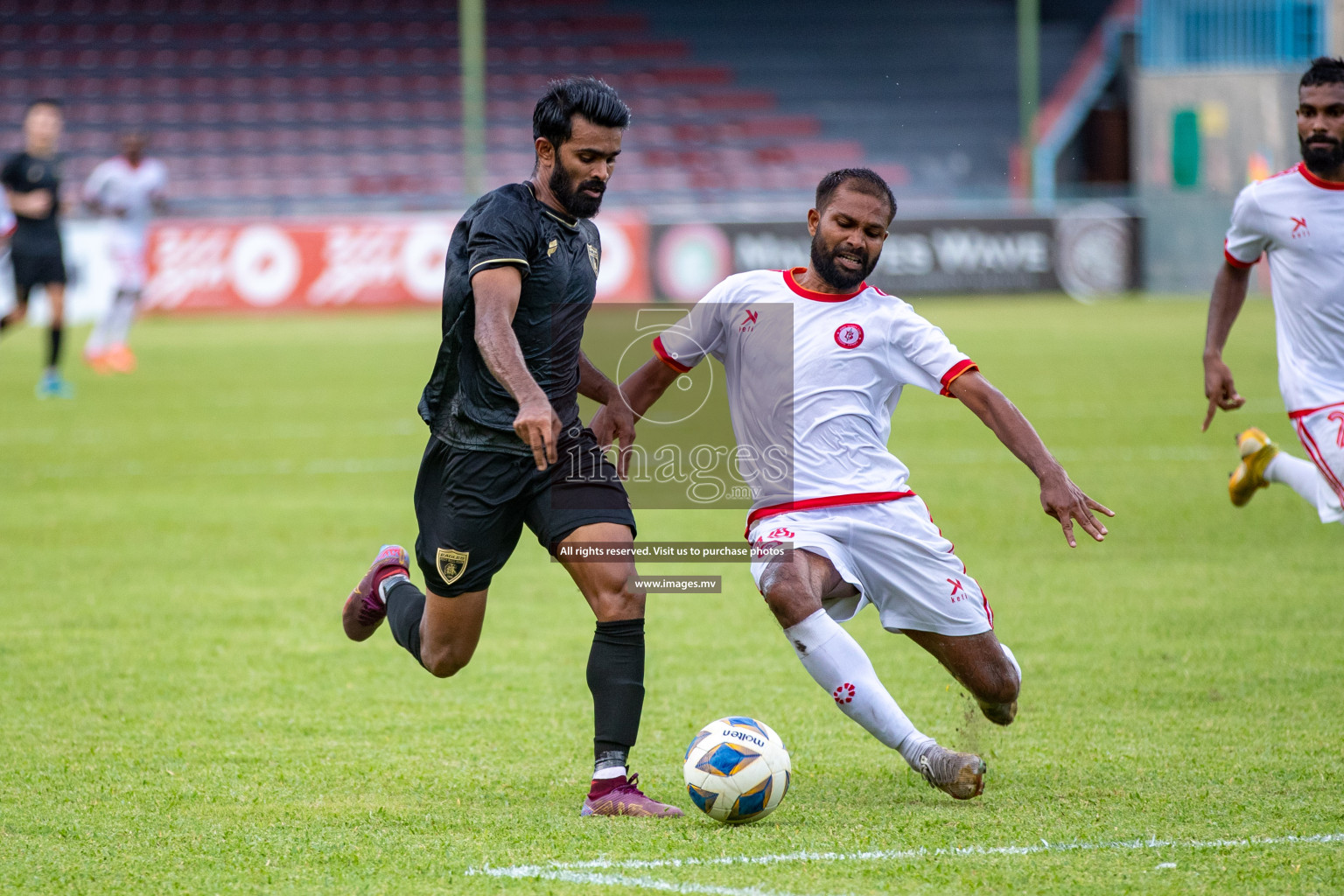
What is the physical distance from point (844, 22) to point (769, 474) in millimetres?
31869

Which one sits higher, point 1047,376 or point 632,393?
point 632,393

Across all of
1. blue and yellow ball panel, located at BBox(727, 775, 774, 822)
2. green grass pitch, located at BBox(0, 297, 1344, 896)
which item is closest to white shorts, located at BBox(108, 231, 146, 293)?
green grass pitch, located at BBox(0, 297, 1344, 896)

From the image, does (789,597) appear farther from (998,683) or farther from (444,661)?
(444,661)

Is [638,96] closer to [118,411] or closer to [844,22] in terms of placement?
[844,22]

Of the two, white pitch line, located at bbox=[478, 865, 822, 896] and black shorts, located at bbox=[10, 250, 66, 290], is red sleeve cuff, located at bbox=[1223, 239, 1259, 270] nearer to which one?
white pitch line, located at bbox=[478, 865, 822, 896]

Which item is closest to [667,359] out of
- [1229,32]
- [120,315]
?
[120,315]

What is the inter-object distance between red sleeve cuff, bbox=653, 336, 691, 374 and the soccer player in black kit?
27cm

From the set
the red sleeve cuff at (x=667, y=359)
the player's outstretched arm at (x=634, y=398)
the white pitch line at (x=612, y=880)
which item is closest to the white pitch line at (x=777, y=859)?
the white pitch line at (x=612, y=880)

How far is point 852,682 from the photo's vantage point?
4.24m

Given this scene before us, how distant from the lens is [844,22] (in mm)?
34781

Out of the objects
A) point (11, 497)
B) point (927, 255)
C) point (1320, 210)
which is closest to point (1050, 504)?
point (1320, 210)

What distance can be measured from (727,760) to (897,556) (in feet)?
2.54

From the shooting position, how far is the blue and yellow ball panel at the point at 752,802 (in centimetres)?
401

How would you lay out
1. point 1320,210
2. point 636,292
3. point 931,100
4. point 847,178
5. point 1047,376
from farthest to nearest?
point 931,100
point 636,292
point 1047,376
point 1320,210
point 847,178
